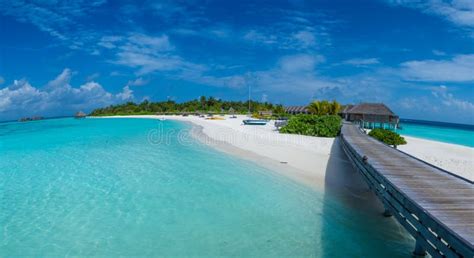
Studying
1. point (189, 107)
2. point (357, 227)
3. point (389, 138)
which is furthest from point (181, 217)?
point (189, 107)

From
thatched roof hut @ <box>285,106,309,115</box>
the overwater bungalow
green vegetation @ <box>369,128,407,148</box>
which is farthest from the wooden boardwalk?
thatched roof hut @ <box>285,106,309,115</box>

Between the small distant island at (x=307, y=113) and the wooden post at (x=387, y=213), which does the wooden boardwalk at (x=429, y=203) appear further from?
the small distant island at (x=307, y=113)

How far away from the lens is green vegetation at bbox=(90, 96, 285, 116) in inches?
2852

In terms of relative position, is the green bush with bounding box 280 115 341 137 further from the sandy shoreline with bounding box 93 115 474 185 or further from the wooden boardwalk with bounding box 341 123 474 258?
the wooden boardwalk with bounding box 341 123 474 258

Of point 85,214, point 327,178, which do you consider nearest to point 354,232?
point 327,178

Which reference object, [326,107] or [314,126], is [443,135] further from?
[314,126]

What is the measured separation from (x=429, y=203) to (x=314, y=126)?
56.9 feet

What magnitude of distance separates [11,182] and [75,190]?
3111 millimetres

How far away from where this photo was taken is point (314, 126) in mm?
21469

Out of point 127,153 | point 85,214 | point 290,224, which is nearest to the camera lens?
point 290,224

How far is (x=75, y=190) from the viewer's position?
884 centimetres

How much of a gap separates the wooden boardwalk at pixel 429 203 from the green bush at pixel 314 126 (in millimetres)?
13296

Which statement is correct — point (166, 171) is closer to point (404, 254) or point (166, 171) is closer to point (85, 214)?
point (85, 214)

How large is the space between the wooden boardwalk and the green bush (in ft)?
43.6
